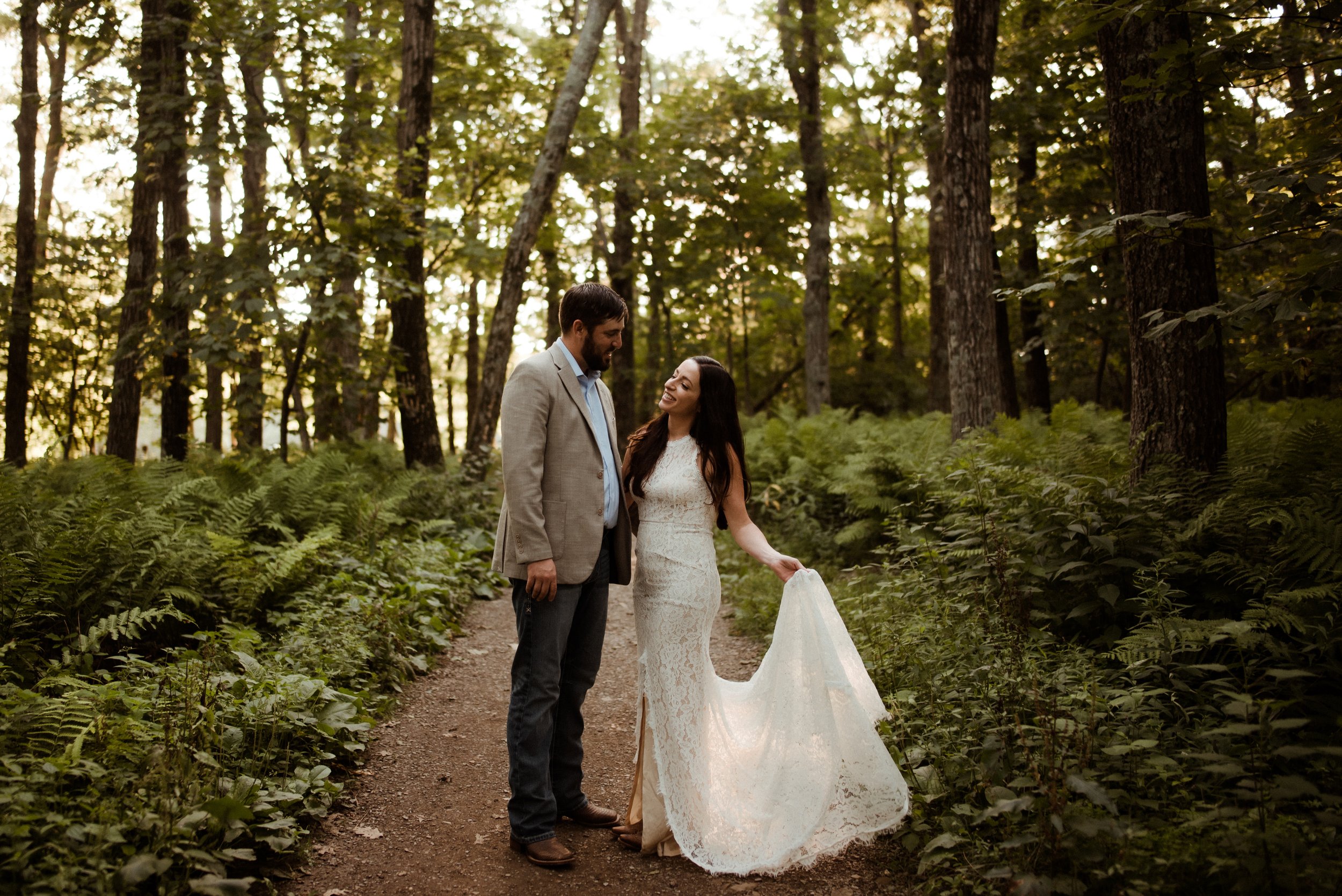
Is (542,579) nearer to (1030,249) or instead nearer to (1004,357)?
(1004,357)

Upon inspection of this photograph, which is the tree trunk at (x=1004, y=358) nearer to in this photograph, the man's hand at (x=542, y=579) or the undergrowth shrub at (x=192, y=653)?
the undergrowth shrub at (x=192, y=653)

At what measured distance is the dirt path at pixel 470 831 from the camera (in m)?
3.54

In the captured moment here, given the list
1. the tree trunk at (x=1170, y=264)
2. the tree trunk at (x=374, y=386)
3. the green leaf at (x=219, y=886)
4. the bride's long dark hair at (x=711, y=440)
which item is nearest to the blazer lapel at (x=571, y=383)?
the bride's long dark hair at (x=711, y=440)

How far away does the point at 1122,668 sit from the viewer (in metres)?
4.32

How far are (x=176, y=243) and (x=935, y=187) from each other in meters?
12.3

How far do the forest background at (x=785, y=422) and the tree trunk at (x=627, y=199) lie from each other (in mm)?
132

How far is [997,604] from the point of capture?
5.19m

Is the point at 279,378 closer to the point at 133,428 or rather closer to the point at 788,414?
the point at 133,428

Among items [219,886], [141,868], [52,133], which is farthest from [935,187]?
[52,133]

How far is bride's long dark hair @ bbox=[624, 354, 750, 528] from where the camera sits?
13.2 ft

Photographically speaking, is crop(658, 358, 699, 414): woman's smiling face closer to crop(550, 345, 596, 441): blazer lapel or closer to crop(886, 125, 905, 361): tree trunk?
crop(550, 345, 596, 441): blazer lapel

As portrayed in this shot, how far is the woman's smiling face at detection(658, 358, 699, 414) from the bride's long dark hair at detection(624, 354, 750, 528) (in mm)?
25

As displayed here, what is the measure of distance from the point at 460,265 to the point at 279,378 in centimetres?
1431

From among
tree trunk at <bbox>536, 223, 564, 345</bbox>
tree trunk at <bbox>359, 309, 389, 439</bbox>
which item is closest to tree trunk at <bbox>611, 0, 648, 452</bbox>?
tree trunk at <bbox>536, 223, 564, 345</bbox>
